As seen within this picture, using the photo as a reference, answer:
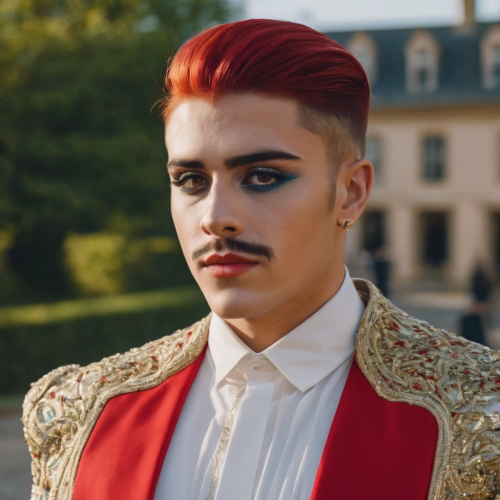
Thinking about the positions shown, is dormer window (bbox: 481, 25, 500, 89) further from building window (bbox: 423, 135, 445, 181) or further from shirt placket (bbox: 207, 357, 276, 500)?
shirt placket (bbox: 207, 357, 276, 500)

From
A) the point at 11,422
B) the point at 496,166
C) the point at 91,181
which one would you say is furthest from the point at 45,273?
the point at 496,166

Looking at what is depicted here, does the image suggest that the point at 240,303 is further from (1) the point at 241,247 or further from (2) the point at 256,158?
(2) the point at 256,158

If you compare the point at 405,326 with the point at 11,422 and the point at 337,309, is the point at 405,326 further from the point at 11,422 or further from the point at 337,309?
the point at 11,422

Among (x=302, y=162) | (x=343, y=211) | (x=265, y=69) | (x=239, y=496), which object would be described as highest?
(x=265, y=69)

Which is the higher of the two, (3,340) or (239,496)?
(239,496)

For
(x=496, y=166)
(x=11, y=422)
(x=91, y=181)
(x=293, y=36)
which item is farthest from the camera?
(x=496, y=166)

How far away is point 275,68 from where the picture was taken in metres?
1.89

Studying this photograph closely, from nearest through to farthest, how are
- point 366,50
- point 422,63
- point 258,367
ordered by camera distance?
point 258,367
point 422,63
point 366,50

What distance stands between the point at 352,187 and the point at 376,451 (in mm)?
688

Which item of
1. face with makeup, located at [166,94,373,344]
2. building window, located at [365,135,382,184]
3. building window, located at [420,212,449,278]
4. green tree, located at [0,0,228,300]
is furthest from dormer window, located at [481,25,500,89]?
face with makeup, located at [166,94,373,344]

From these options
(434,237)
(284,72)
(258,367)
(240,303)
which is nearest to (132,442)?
(258,367)

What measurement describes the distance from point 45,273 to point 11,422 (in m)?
12.6

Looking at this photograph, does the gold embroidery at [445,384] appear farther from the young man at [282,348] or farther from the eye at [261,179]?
the eye at [261,179]

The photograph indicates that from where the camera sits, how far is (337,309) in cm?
208
